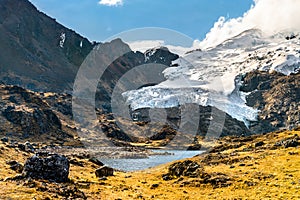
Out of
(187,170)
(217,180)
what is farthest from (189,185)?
(187,170)

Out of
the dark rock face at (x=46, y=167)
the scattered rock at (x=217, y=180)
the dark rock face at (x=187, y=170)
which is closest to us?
the dark rock face at (x=46, y=167)

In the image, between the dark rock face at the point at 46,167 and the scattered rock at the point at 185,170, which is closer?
the dark rock face at the point at 46,167

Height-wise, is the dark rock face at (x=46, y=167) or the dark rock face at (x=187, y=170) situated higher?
the dark rock face at (x=46, y=167)

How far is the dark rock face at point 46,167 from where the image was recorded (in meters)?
34.5

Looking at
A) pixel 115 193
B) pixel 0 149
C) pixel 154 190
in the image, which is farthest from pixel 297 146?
pixel 0 149

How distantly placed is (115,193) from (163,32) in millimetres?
58964

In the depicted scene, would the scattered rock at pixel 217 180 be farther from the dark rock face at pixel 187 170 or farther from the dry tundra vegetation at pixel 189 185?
the dark rock face at pixel 187 170

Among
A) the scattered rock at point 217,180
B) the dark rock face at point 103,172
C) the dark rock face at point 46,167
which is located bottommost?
the scattered rock at point 217,180

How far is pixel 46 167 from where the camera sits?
35.5 meters

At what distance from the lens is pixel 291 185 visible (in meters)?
36.8

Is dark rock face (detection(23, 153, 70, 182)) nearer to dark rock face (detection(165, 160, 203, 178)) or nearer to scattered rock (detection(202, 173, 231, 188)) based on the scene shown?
scattered rock (detection(202, 173, 231, 188))

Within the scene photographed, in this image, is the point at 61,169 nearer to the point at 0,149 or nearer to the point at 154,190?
the point at 154,190

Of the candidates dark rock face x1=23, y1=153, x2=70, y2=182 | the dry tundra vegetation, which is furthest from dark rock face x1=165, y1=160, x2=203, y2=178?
dark rock face x1=23, y1=153, x2=70, y2=182

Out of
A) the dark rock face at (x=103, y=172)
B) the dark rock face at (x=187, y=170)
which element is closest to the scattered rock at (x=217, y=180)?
the dark rock face at (x=187, y=170)
